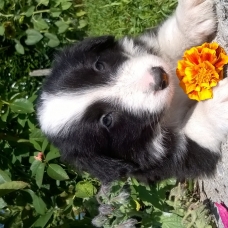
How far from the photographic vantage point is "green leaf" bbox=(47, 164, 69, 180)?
328 centimetres

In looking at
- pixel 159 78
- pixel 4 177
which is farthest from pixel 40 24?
pixel 159 78

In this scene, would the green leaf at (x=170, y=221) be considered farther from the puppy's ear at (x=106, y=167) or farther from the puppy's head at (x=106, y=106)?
the puppy's ear at (x=106, y=167)

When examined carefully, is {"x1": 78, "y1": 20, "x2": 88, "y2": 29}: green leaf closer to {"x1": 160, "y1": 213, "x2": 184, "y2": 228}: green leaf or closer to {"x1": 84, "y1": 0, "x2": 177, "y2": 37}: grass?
{"x1": 84, "y1": 0, "x2": 177, "y2": 37}: grass

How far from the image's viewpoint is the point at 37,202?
126 inches

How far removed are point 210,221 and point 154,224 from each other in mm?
423

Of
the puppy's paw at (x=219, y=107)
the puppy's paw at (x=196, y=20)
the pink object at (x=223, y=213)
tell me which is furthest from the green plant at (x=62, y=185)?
the puppy's paw at (x=196, y=20)

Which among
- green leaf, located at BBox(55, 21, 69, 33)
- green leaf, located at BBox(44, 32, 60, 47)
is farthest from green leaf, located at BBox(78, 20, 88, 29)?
green leaf, located at BBox(44, 32, 60, 47)

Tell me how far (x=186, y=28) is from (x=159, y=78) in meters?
0.44

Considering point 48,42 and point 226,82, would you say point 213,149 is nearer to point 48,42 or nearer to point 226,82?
point 226,82

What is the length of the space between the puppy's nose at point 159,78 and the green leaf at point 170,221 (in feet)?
3.72

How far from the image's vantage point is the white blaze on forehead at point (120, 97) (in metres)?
2.40

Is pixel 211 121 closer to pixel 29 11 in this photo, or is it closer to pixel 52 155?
pixel 52 155

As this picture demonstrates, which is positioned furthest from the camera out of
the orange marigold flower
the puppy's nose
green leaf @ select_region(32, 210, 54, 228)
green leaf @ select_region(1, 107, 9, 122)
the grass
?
the grass

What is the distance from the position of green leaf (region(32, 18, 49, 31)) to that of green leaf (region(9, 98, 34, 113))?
138cm
